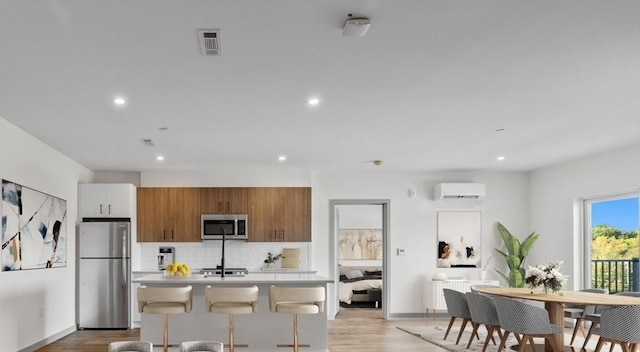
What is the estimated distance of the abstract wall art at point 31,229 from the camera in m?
6.27

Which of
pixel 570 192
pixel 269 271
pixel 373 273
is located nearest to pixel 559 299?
pixel 570 192

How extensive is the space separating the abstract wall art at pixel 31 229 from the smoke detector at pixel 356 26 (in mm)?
4381

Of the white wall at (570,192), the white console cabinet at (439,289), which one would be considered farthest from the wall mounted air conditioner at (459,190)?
the white console cabinet at (439,289)

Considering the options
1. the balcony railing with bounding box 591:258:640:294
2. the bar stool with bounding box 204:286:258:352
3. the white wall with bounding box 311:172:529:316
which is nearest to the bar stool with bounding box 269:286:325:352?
the bar stool with bounding box 204:286:258:352

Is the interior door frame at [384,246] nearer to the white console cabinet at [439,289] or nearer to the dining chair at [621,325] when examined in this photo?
the white console cabinet at [439,289]

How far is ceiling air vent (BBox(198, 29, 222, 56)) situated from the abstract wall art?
3481 millimetres

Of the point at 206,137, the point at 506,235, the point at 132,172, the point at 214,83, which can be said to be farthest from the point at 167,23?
the point at 506,235

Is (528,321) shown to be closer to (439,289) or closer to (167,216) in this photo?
(439,289)

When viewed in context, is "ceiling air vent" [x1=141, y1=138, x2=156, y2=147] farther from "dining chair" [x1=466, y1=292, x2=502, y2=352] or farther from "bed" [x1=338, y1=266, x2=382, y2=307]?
"bed" [x1=338, y1=266, x2=382, y2=307]

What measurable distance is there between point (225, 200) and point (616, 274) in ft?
19.2

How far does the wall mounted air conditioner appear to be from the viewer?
33.2 ft

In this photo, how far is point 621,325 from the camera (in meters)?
5.61

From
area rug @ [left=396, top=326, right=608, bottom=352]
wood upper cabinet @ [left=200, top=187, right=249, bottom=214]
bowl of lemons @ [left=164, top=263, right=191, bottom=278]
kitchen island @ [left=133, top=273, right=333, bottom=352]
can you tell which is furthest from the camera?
wood upper cabinet @ [left=200, top=187, right=249, bottom=214]

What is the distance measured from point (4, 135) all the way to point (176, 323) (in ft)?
8.65
